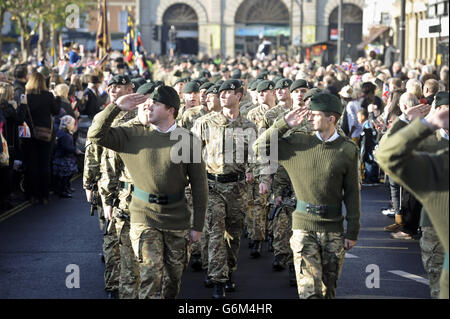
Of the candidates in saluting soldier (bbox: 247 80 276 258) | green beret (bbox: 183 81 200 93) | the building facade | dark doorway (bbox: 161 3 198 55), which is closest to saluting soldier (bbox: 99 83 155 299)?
saluting soldier (bbox: 247 80 276 258)

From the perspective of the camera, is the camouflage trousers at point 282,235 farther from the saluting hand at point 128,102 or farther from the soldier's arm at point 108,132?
the saluting hand at point 128,102

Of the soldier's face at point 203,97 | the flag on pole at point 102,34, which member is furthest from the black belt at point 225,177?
the flag on pole at point 102,34

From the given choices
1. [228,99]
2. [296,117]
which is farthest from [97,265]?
[296,117]

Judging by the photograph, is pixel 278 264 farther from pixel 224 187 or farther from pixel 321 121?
pixel 321 121

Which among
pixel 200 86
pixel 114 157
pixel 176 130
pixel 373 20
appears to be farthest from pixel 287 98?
pixel 373 20

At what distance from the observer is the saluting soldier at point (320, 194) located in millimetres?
7573

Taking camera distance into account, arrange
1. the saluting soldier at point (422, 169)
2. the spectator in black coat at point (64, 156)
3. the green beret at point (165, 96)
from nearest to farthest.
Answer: the saluting soldier at point (422, 169), the green beret at point (165, 96), the spectator in black coat at point (64, 156)

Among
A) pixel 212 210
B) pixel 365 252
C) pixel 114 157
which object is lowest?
pixel 365 252

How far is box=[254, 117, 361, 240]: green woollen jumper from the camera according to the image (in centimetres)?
761

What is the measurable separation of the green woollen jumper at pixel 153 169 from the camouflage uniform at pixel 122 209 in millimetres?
812

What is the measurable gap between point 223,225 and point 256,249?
7.12 feet

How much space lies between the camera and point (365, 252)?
12.3m
